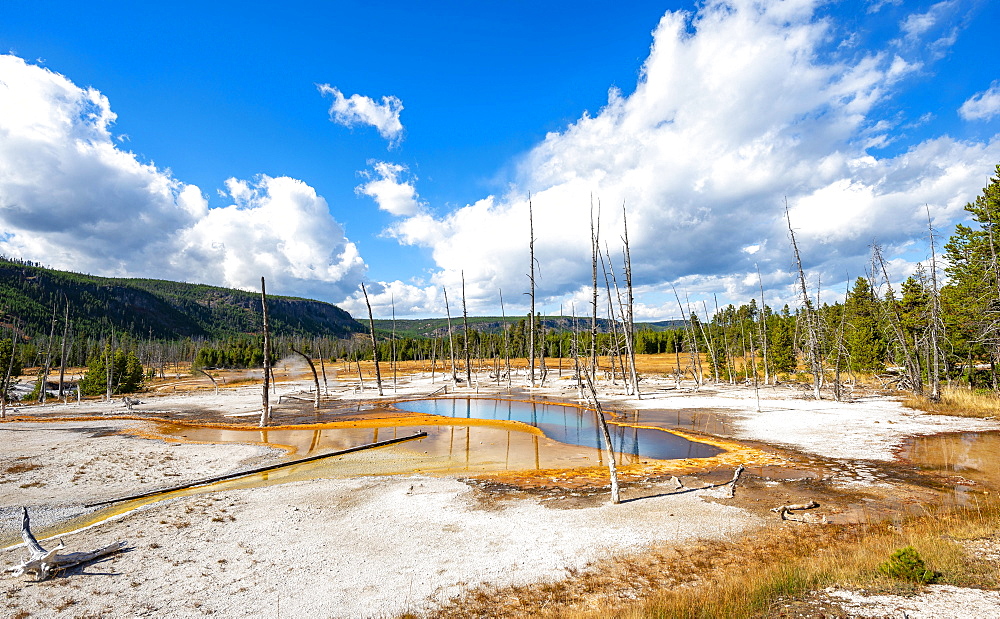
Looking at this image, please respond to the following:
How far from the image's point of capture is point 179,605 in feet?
24.5

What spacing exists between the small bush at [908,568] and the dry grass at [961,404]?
23.5 metres

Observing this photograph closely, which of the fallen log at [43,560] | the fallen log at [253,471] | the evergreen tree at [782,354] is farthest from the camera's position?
the evergreen tree at [782,354]

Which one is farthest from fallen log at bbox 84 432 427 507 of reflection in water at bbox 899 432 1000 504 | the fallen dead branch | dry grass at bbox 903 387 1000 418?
dry grass at bbox 903 387 1000 418

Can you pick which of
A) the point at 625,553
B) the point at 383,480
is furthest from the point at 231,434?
the point at 625,553

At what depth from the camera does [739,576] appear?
767cm

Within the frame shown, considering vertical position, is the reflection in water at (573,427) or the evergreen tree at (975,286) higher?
the evergreen tree at (975,286)

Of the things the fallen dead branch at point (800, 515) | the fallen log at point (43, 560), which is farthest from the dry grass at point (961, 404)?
the fallen log at point (43, 560)

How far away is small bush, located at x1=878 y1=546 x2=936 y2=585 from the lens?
22.3ft

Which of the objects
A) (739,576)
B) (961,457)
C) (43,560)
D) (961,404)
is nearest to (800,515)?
(739,576)

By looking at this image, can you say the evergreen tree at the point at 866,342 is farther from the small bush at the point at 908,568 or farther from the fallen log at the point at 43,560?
the fallen log at the point at 43,560

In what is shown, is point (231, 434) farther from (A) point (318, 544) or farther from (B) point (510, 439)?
(A) point (318, 544)

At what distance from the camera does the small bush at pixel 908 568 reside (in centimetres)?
680

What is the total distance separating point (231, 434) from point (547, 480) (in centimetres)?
2086

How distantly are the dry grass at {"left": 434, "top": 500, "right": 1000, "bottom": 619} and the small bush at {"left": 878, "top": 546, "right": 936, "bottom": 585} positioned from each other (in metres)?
0.16
